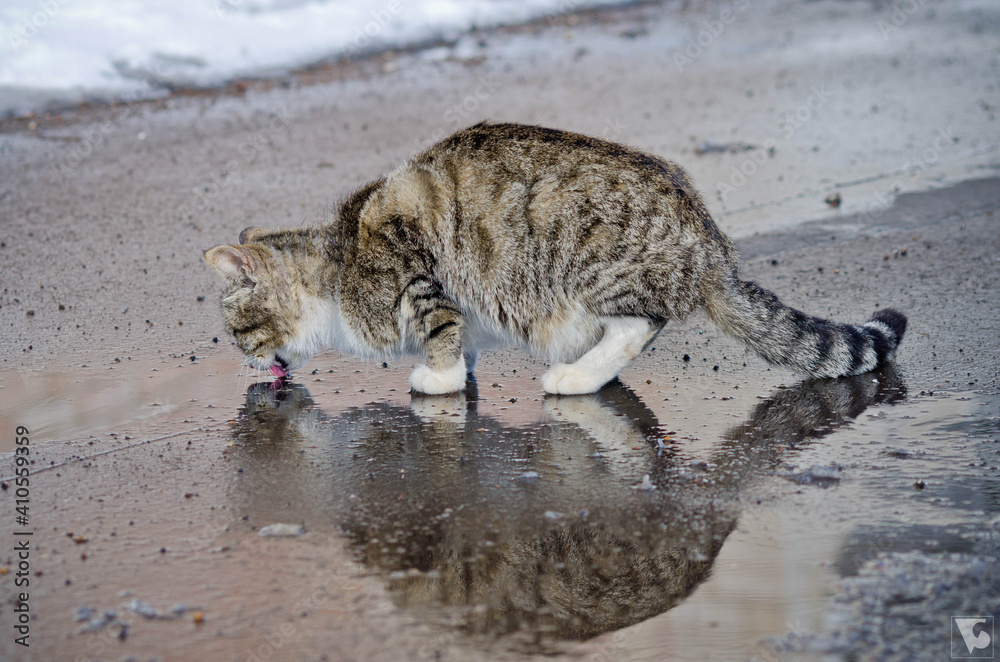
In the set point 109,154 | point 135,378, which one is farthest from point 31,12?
point 135,378

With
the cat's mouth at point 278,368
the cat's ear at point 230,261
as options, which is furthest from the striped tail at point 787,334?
the cat's ear at point 230,261

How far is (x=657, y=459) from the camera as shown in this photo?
356 cm

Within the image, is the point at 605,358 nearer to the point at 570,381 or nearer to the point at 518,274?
the point at 570,381

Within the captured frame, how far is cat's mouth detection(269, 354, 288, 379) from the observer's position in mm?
4555

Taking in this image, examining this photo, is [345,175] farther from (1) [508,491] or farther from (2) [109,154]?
(1) [508,491]

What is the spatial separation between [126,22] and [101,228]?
5909 mm

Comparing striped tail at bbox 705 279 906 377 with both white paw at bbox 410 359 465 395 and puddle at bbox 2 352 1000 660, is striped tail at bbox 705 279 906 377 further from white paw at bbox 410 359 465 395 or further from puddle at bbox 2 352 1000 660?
white paw at bbox 410 359 465 395

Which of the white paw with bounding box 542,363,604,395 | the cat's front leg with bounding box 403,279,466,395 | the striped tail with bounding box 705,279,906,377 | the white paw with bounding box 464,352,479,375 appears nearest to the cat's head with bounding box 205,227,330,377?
the cat's front leg with bounding box 403,279,466,395

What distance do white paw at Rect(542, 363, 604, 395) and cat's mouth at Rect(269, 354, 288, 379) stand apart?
4.22ft

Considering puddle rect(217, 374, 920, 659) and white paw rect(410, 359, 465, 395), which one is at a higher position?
white paw rect(410, 359, 465, 395)

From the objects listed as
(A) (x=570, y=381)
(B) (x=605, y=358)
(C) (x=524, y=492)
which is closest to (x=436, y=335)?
(A) (x=570, y=381)

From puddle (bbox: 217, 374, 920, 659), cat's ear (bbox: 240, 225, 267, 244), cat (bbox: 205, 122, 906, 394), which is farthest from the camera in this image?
cat's ear (bbox: 240, 225, 267, 244)

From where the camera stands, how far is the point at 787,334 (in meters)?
4.17

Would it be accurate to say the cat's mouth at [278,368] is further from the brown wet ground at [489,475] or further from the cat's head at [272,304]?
the brown wet ground at [489,475]
